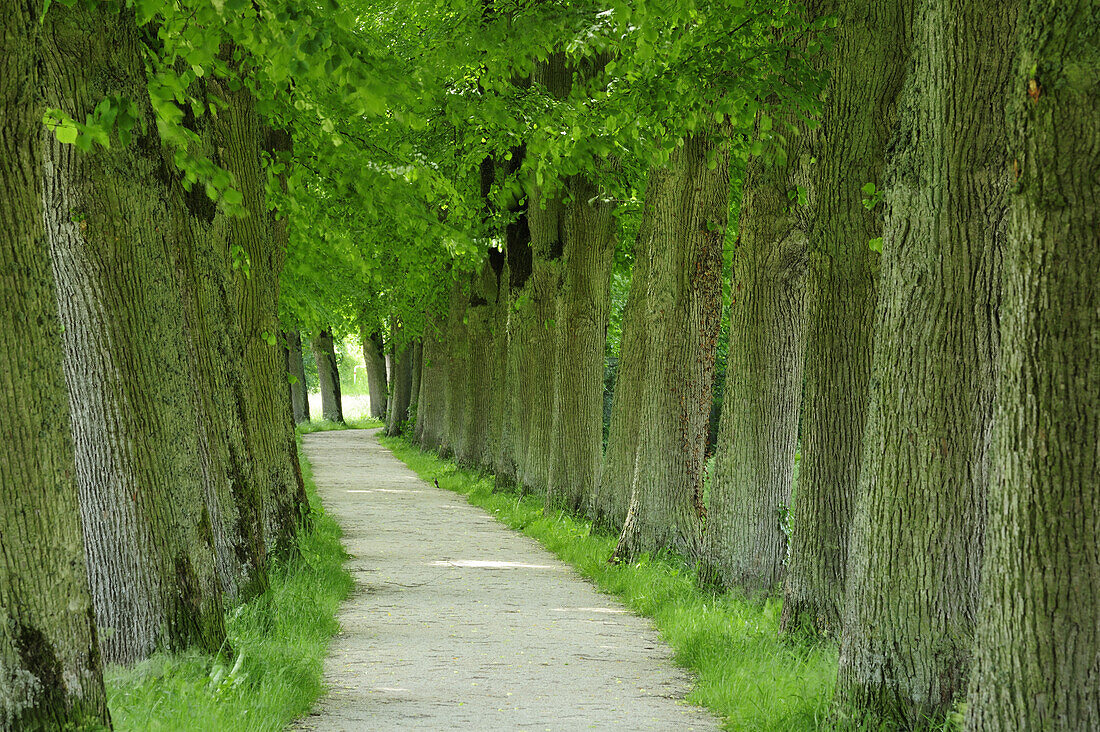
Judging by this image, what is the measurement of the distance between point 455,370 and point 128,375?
21418mm

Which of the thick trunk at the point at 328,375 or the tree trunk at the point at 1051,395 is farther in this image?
the thick trunk at the point at 328,375

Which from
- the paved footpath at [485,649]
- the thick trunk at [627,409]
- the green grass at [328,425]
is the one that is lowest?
the paved footpath at [485,649]

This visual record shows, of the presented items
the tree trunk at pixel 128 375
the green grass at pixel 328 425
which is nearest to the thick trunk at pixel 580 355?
the tree trunk at pixel 128 375

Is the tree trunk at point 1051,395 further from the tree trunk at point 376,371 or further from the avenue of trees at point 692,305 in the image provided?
the tree trunk at point 376,371

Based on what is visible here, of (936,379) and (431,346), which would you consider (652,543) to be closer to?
(936,379)

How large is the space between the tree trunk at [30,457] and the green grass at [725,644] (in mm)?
3470

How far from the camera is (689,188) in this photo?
1178cm

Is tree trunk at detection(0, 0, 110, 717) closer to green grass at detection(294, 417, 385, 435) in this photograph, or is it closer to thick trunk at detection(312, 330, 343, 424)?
green grass at detection(294, 417, 385, 435)

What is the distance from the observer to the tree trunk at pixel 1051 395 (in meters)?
4.00

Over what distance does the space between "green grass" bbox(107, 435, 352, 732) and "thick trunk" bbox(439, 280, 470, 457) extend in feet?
57.2

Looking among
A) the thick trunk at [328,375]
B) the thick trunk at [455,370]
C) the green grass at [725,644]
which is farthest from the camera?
the thick trunk at [328,375]

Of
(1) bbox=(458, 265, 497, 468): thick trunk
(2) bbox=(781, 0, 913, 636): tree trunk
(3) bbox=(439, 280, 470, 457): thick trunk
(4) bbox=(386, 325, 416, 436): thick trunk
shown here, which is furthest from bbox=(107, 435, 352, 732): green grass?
(4) bbox=(386, 325, 416, 436): thick trunk

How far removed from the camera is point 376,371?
151ft

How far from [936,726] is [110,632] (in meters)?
4.31
